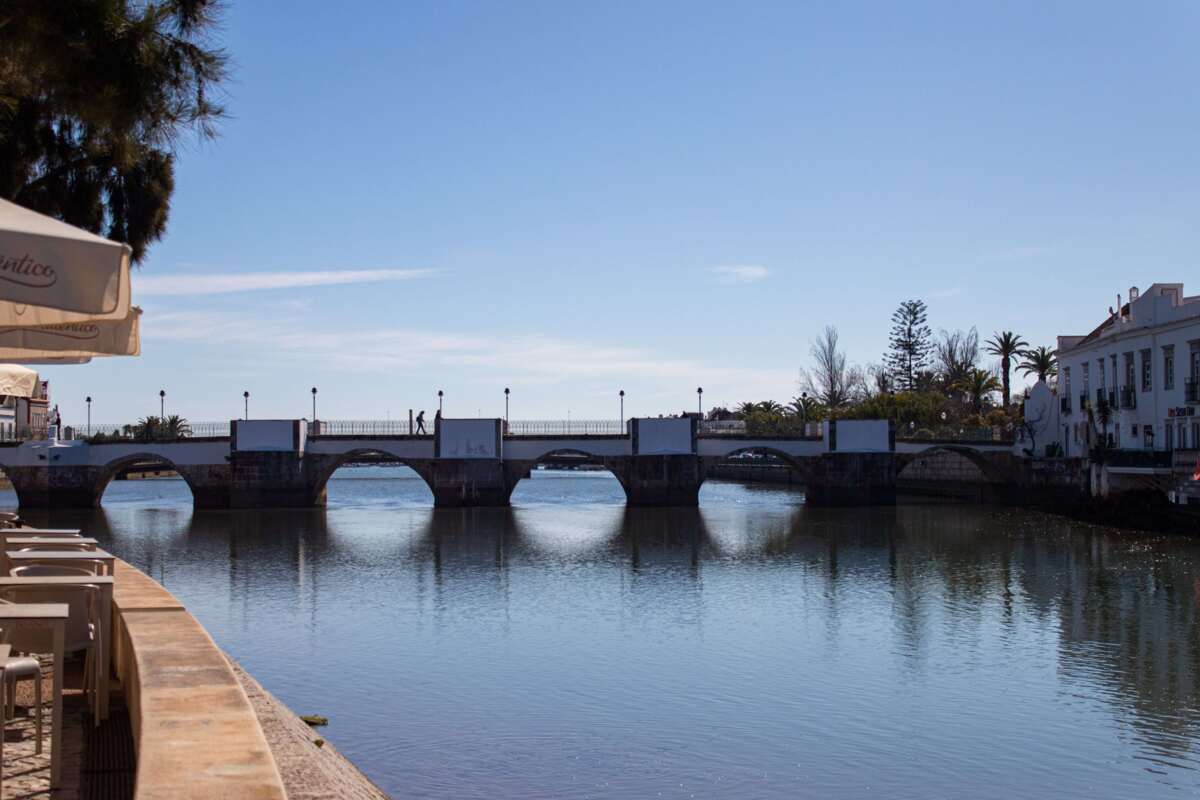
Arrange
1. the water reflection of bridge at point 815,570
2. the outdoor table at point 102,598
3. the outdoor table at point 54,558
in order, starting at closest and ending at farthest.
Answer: the outdoor table at point 102,598
the outdoor table at point 54,558
the water reflection of bridge at point 815,570

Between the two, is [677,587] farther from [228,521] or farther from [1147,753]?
[228,521]

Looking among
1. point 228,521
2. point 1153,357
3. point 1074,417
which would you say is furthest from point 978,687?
point 1074,417

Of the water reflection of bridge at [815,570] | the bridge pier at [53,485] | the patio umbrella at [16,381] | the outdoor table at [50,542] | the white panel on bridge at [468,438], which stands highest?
the patio umbrella at [16,381]

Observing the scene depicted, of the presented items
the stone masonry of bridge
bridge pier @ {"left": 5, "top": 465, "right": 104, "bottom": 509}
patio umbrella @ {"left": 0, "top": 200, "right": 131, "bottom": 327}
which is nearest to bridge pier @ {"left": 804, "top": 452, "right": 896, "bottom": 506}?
the stone masonry of bridge

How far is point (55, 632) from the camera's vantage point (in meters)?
5.70

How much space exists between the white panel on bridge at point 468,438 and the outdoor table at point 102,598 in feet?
161

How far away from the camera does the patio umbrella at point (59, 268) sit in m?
6.01

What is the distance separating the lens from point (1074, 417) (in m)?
57.2

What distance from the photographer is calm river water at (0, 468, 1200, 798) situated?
44.0 feet

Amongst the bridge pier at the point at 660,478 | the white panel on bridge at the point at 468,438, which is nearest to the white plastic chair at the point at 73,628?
the white panel on bridge at the point at 468,438

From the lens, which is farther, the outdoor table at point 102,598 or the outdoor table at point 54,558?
the outdoor table at point 54,558

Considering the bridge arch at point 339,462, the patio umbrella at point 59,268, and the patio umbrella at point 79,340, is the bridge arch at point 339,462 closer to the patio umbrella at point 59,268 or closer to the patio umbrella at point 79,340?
the patio umbrella at point 79,340

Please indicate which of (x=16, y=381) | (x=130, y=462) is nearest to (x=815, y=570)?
(x=16, y=381)

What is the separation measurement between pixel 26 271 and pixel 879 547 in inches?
1438
